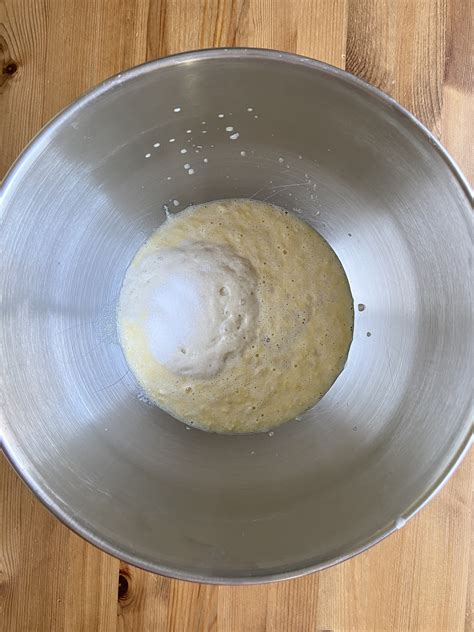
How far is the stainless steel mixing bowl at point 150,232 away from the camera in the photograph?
71 cm

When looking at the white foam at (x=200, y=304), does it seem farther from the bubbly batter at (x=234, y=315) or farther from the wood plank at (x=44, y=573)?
the wood plank at (x=44, y=573)

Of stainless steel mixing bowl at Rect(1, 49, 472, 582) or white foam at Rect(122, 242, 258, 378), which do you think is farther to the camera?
white foam at Rect(122, 242, 258, 378)

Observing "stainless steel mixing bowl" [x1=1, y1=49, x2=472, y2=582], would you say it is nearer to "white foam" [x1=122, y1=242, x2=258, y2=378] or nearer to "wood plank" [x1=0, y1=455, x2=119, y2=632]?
"white foam" [x1=122, y1=242, x2=258, y2=378]

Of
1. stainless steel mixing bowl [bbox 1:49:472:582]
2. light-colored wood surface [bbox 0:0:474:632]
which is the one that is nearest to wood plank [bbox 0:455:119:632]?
light-colored wood surface [bbox 0:0:474:632]

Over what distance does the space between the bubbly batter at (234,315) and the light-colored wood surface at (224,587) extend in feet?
0.79

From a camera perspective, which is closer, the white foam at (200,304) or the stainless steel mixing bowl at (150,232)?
the stainless steel mixing bowl at (150,232)

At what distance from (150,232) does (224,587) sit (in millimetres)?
A: 537

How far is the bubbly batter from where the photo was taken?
3.06 ft

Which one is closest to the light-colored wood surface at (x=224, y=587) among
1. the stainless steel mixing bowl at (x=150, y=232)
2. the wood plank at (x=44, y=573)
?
the wood plank at (x=44, y=573)

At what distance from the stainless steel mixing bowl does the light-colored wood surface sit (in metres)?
0.19

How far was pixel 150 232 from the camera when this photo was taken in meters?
0.94

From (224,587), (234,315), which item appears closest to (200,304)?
(234,315)

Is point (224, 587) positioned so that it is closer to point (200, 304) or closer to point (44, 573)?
point (44, 573)

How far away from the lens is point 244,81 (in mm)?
744
